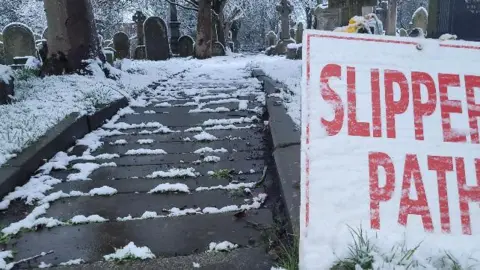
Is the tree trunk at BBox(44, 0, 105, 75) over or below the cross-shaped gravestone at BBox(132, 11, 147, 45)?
below

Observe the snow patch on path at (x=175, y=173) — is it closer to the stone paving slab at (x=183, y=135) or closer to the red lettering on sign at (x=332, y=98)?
the stone paving slab at (x=183, y=135)

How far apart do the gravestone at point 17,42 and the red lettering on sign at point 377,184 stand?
1117 centimetres

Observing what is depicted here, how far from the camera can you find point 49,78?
19.1 feet

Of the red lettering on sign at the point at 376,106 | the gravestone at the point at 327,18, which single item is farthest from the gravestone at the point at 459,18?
the gravestone at the point at 327,18

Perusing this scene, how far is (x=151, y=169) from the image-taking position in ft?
10.2

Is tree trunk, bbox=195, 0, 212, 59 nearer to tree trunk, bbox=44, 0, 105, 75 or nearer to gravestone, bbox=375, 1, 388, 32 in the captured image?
gravestone, bbox=375, 1, 388, 32

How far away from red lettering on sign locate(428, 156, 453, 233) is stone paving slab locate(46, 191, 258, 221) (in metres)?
1.21

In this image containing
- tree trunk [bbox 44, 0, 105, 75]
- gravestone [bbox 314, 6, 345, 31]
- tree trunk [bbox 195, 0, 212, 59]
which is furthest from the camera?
tree trunk [bbox 195, 0, 212, 59]

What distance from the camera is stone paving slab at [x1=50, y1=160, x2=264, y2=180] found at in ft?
9.78

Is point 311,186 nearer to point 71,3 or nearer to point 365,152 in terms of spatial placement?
point 365,152

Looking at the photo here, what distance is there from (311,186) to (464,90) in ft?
2.58

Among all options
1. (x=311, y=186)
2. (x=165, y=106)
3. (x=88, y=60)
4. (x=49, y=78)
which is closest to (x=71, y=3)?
(x=88, y=60)

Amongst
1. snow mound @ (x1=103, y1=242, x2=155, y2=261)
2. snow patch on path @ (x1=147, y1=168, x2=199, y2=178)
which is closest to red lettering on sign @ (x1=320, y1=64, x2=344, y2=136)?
snow mound @ (x1=103, y1=242, x2=155, y2=261)

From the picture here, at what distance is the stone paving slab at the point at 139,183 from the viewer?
2729mm
